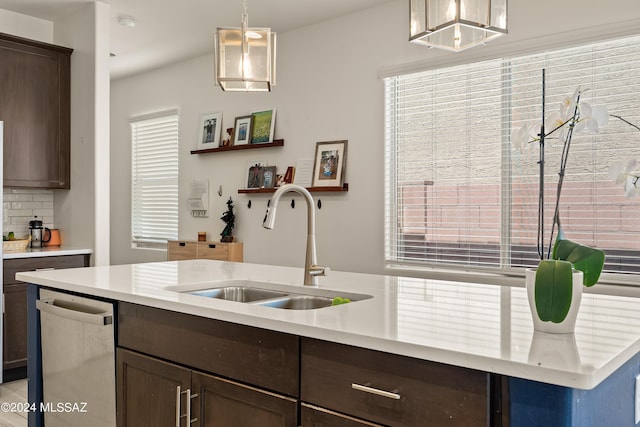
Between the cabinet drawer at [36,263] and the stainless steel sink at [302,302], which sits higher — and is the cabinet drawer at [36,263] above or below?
below

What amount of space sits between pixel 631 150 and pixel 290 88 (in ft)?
9.04

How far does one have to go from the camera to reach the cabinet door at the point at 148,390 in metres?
1.79

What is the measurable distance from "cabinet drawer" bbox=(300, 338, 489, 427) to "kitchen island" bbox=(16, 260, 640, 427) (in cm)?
2

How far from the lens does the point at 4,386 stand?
3.82m

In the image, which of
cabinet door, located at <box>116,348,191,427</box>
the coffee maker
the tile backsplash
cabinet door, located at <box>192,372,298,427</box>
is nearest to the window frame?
the tile backsplash

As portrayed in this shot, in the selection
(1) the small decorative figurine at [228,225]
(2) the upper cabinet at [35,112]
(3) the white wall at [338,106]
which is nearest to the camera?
(3) the white wall at [338,106]

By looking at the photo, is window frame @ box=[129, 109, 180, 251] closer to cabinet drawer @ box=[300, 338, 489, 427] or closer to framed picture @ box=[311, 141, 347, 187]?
framed picture @ box=[311, 141, 347, 187]

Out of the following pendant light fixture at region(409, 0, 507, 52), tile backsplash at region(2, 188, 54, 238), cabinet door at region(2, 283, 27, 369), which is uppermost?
pendant light fixture at region(409, 0, 507, 52)

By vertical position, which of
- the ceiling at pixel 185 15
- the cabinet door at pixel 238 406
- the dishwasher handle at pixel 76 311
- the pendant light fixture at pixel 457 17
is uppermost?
the ceiling at pixel 185 15

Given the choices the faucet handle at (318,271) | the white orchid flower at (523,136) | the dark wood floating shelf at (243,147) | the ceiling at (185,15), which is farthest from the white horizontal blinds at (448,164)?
the white orchid flower at (523,136)

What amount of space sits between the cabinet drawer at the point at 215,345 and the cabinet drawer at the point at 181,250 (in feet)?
11.1

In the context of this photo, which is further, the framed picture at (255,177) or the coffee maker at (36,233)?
the framed picture at (255,177)

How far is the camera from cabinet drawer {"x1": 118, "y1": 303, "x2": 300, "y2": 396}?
149 centimetres

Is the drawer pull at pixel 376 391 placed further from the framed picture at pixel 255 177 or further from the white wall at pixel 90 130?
the framed picture at pixel 255 177
